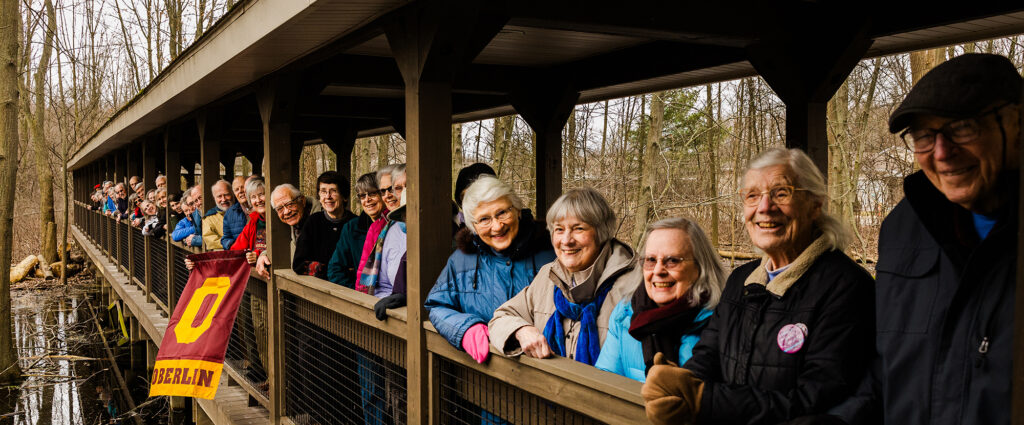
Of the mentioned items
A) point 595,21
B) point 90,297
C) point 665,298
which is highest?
point 595,21

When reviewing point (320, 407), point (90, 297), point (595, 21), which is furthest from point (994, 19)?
point (90, 297)

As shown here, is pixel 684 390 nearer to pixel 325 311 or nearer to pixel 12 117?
pixel 325 311

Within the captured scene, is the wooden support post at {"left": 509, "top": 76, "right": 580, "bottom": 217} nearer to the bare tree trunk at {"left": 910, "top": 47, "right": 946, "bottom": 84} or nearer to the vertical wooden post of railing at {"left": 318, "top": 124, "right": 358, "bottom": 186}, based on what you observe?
the vertical wooden post of railing at {"left": 318, "top": 124, "right": 358, "bottom": 186}

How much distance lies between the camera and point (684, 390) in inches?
75.0

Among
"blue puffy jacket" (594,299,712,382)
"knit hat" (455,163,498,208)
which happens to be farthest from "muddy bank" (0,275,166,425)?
"blue puffy jacket" (594,299,712,382)

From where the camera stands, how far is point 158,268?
1039cm

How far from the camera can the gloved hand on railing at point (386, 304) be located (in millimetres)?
3854

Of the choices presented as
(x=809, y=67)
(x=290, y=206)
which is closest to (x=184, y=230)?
(x=290, y=206)

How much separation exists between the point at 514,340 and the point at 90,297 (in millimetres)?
19177

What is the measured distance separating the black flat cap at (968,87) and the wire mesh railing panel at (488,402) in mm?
1413

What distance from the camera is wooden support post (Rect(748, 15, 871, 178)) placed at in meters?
4.24

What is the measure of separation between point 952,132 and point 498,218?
197 centimetres

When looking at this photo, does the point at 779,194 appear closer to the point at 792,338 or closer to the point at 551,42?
the point at 792,338

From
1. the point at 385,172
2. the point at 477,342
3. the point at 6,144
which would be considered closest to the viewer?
the point at 477,342
